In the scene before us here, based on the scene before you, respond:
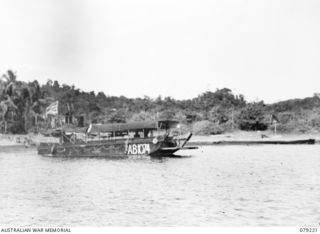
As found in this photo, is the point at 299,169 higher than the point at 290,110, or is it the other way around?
the point at 290,110

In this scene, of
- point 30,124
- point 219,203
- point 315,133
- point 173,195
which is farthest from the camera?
point 30,124

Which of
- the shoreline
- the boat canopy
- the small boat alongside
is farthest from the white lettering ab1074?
the shoreline

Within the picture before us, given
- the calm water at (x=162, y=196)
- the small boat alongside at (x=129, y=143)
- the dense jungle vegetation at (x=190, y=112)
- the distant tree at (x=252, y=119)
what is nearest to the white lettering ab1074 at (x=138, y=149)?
the small boat alongside at (x=129, y=143)

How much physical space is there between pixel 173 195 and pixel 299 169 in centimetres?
1311

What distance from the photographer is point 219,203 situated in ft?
62.0

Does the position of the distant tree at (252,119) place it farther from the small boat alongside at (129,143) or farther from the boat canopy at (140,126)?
the boat canopy at (140,126)

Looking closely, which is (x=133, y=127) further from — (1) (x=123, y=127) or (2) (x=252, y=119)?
(2) (x=252, y=119)

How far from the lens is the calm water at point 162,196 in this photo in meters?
16.4

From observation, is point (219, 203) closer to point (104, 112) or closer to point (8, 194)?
point (8, 194)

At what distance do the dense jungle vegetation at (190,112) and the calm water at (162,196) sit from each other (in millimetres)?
32510

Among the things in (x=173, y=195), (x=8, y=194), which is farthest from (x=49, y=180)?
(x=173, y=195)

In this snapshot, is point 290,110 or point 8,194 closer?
point 8,194

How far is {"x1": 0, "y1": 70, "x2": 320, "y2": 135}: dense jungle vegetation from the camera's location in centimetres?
6681

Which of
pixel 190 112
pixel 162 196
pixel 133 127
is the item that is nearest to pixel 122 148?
pixel 133 127
